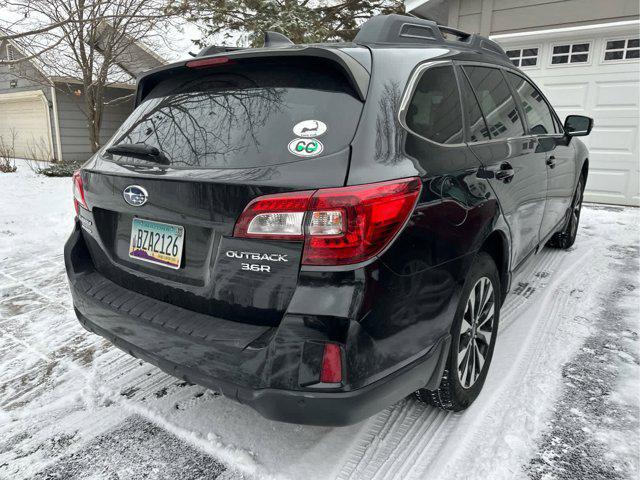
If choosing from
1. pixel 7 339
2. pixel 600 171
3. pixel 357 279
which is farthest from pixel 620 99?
pixel 7 339

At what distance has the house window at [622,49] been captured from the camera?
24.3 feet

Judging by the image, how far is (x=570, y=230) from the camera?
5.29 meters

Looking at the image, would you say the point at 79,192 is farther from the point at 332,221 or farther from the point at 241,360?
the point at 332,221

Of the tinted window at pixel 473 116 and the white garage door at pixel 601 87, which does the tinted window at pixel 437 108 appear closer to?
the tinted window at pixel 473 116

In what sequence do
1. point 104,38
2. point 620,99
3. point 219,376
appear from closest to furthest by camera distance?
point 219,376
point 620,99
point 104,38

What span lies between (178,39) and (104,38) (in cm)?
203

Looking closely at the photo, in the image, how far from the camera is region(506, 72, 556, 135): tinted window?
11.2 feet

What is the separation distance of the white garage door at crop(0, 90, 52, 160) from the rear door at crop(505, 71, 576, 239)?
1818 centimetres

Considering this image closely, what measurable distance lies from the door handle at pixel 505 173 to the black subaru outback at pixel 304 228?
0.16ft

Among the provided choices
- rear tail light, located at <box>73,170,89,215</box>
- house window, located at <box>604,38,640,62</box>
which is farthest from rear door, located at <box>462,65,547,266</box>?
house window, located at <box>604,38,640,62</box>

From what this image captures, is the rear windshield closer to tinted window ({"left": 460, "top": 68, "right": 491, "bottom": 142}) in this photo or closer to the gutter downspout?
tinted window ({"left": 460, "top": 68, "right": 491, "bottom": 142})

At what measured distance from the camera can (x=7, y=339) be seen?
3225 millimetres

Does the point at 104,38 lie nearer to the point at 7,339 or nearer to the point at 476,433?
the point at 7,339

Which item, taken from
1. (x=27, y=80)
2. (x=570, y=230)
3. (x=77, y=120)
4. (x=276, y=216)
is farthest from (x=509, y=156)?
(x=27, y=80)
